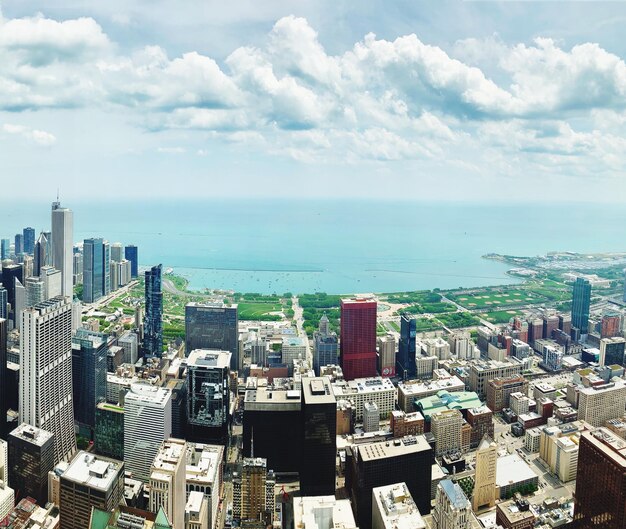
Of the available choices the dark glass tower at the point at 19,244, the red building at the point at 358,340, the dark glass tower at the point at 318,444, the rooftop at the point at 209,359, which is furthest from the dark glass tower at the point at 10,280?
the dark glass tower at the point at 318,444

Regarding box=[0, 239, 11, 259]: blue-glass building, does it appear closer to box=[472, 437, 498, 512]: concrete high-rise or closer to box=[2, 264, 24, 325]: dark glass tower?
box=[2, 264, 24, 325]: dark glass tower

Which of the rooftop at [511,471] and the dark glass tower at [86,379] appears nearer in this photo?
the rooftop at [511,471]

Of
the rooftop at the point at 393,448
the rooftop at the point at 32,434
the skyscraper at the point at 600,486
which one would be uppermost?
the skyscraper at the point at 600,486

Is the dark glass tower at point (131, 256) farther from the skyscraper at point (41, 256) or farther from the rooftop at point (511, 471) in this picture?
the rooftop at point (511, 471)

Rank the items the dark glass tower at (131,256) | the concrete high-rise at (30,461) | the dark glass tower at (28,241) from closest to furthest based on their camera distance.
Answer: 1. the concrete high-rise at (30,461)
2. the dark glass tower at (28,241)
3. the dark glass tower at (131,256)

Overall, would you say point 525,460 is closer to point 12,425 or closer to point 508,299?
point 12,425

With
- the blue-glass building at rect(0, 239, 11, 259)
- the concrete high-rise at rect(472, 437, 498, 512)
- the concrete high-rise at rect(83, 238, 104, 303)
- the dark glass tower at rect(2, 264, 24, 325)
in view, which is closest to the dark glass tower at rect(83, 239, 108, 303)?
the concrete high-rise at rect(83, 238, 104, 303)
